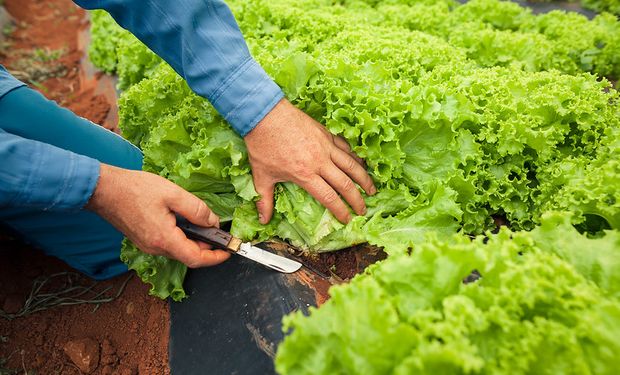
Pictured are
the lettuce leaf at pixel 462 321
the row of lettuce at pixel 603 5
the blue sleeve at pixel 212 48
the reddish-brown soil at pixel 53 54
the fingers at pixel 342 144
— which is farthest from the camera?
the reddish-brown soil at pixel 53 54

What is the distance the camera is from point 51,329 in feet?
11.6

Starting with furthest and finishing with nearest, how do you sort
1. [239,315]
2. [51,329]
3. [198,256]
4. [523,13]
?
[523,13]
[51,329]
[239,315]
[198,256]

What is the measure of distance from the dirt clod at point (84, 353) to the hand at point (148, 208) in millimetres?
1287

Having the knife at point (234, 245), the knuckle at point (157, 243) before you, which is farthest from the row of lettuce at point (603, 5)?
the knuckle at point (157, 243)

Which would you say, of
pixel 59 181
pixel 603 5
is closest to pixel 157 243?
pixel 59 181

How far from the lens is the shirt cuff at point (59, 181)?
2.25m

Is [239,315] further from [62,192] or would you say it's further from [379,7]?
[379,7]

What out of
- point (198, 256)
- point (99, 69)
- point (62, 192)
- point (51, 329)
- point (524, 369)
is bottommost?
point (51, 329)

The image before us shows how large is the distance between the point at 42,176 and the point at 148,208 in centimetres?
56

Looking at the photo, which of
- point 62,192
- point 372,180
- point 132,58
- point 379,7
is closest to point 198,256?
point 62,192

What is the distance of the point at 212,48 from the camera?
8.89 ft

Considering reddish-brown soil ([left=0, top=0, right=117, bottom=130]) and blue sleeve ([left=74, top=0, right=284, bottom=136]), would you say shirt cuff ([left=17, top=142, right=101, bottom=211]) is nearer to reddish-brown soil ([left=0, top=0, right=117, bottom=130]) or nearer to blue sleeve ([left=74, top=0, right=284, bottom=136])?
blue sleeve ([left=74, top=0, right=284, bottom=136])

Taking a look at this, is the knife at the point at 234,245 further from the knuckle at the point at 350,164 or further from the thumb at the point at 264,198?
the knuckle at the point at 350,164

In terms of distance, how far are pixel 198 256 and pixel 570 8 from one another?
6.88m
